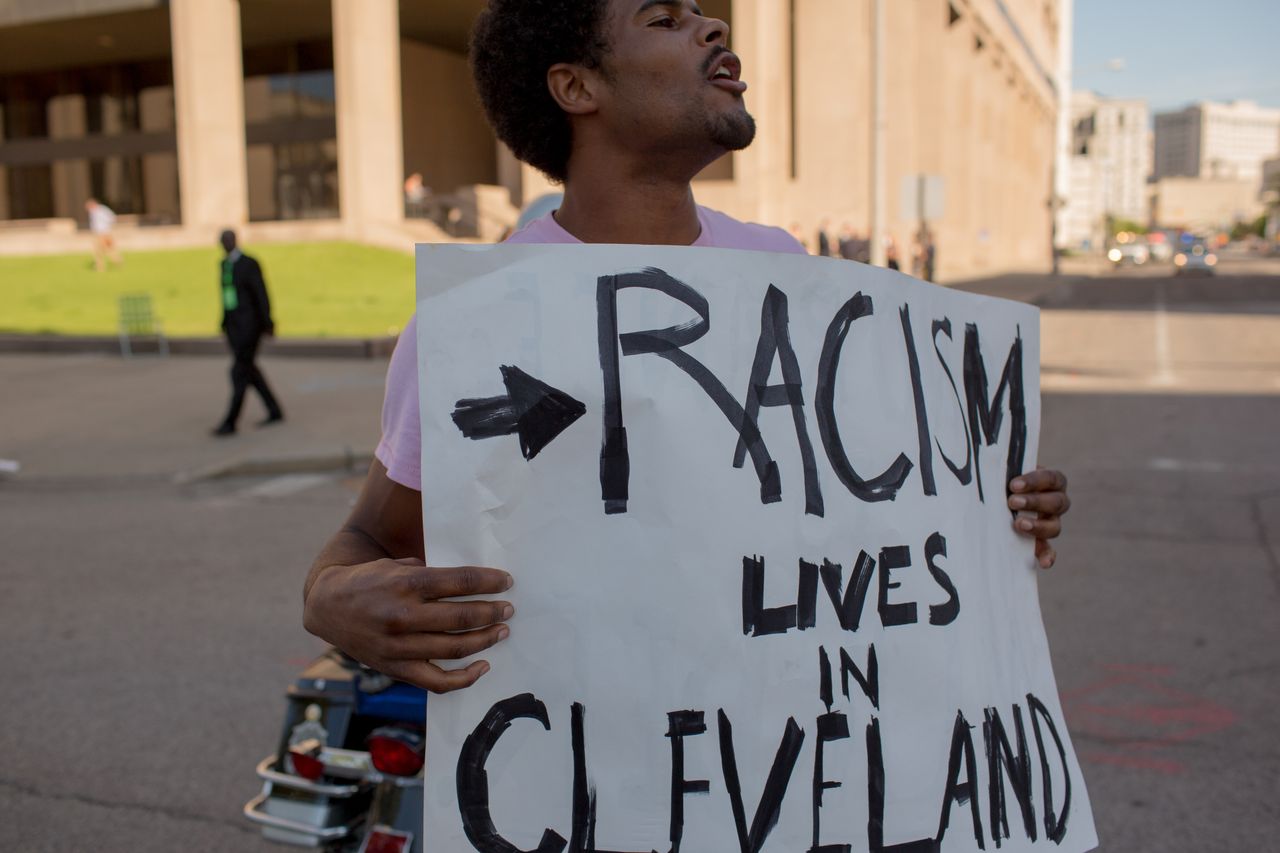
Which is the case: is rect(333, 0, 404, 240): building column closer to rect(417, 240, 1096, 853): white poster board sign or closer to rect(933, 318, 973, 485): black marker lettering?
rect(933, 318, 973, 485): black marker lettering

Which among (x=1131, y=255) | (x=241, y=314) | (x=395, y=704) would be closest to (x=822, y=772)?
(x=395, y=704)

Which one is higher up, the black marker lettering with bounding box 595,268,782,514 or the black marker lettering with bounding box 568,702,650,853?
the black marker lettering with bounding box 595,268,782,514

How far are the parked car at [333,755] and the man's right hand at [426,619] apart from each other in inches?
50.9

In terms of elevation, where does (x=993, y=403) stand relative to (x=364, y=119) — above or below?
below

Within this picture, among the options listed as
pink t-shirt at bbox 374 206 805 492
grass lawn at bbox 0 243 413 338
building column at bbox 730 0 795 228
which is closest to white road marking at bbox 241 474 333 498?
pink t-shirt at bbox 374 206 805 492

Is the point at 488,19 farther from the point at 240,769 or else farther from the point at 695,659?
the point at 240,769

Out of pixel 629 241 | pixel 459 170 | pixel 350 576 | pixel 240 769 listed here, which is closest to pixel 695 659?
pixel 350 576

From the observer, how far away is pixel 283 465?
10.0 meters

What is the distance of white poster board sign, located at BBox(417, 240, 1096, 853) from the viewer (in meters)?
1.46

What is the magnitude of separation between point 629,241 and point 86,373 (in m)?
15.9

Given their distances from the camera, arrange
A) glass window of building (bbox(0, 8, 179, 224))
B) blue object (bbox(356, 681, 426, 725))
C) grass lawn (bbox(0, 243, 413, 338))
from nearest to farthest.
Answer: blue object (bbox(356, 681, 426, 725)) → grass lawn (bbox(0, 243, 413, 338)) → glass window of building (bbox(0, 8, 179, 224))

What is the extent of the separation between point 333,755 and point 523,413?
1.64 meters

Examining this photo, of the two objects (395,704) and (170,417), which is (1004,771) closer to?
(395,704)

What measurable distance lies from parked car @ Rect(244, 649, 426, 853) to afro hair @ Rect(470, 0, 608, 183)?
138cm
